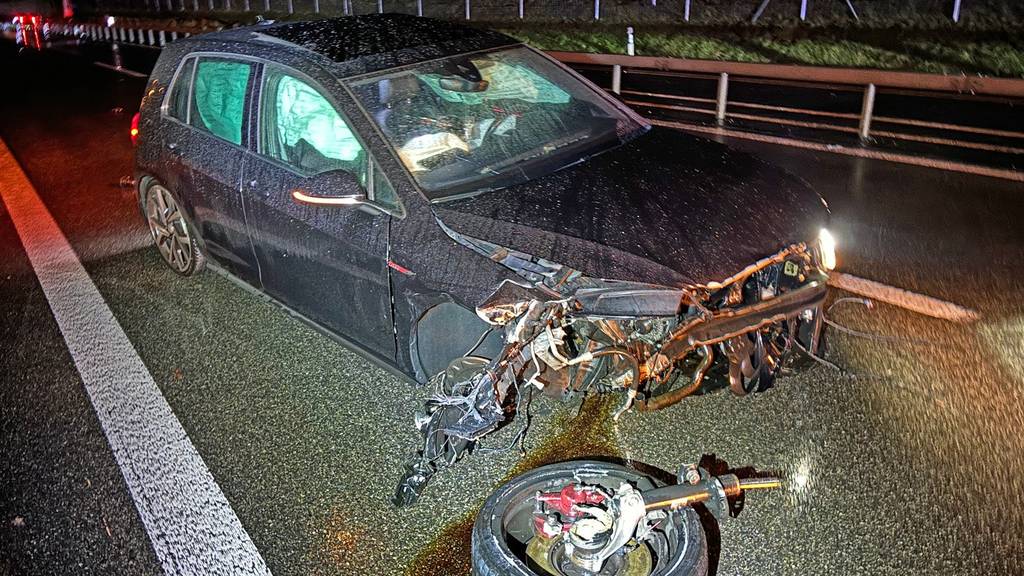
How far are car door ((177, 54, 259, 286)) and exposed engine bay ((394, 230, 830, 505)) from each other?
175 centimetres

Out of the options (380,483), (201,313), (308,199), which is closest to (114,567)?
(380,483)

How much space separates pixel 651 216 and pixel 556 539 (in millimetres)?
1500

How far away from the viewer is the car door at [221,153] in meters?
4.64

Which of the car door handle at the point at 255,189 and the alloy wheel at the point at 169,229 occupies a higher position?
the car door handle at the point at 255,189

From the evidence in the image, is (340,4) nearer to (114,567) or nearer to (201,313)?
(201,313)

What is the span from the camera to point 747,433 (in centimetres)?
391

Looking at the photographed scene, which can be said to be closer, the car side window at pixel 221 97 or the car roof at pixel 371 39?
the car roof at pixel 371 39

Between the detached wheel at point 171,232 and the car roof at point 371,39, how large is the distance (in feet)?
3.99

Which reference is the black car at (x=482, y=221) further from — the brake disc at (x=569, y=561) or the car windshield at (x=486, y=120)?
the brake disc at (x=569, y=561)

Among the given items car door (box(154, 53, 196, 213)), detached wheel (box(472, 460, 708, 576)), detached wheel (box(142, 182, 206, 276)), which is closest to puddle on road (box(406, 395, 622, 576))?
detached wheel (box(472, 460, 708, 576))

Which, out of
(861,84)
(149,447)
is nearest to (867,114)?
(861,84)

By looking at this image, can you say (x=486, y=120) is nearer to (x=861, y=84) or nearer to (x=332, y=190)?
(x=332, y=190)

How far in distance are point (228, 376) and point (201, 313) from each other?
1.02m

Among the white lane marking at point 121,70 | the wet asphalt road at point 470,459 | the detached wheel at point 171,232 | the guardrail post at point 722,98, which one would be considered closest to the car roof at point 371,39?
the detached wheel at point 171,232
